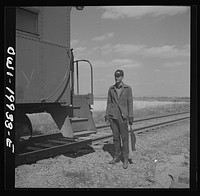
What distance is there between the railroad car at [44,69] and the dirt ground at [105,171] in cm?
69

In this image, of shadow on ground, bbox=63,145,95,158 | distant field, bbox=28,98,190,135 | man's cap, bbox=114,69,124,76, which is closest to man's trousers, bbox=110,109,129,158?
man's cap, bbox=114,69,124,76

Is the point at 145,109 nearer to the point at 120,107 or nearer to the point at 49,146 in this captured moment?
the point at 49,146

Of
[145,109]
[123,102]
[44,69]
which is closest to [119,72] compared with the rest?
[123,102]

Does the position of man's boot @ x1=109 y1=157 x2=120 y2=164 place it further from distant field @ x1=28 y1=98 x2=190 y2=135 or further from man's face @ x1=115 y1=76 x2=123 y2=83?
distant field @ x1=28 y1=98 x2=190 y2=135

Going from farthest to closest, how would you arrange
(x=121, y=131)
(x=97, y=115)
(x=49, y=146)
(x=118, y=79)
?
(x=97, y=115)
(x=49, y=146)
(x=121, y=131)
(x=118, y=79)

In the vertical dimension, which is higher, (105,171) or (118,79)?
(118,79)

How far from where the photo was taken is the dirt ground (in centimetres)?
467

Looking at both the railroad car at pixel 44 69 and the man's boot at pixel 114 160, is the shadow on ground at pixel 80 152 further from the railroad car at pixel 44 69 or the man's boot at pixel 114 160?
the man's boot at pixel 114 160

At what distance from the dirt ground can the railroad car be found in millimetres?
692

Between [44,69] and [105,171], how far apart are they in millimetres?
2544

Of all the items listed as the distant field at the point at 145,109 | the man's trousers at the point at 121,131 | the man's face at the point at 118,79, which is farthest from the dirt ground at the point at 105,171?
the distant field at the point at 145,109

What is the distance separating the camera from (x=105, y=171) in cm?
540

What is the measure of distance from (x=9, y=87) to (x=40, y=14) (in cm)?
219
